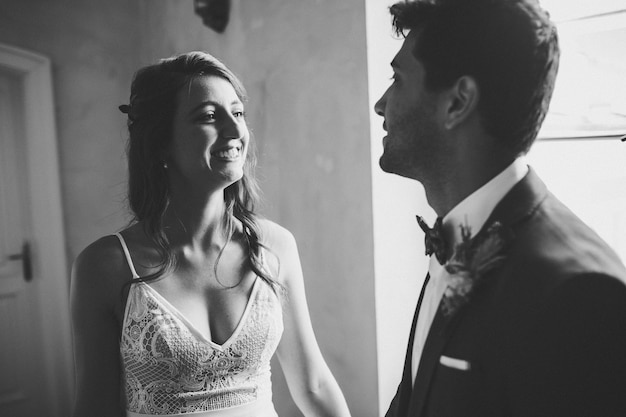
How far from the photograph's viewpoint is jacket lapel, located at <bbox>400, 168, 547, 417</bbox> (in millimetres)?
884

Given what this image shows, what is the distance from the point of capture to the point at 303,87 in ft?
7.43

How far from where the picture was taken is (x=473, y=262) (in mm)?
876

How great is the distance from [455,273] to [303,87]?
60.9 inches

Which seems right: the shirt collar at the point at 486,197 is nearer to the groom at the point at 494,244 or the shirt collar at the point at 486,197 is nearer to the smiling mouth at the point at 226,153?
the groom at the point at 494,244

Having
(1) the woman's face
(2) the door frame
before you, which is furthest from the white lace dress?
(2) the door frame

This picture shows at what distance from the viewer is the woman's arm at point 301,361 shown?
5.38 feet

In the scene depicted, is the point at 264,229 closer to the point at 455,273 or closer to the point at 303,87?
the point at 303,87

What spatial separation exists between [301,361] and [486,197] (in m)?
0.96

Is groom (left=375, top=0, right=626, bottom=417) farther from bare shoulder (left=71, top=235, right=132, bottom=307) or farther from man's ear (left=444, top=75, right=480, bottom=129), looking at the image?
Result: bare shoulder (left=71, top=235, right=132, bottom=307)

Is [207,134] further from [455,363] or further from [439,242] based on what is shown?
[455,363]

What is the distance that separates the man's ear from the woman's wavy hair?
869 mm

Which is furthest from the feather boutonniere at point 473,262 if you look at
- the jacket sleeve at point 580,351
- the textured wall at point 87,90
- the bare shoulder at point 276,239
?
the textured wall at point 87,90

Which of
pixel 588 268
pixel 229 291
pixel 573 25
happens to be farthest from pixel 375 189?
pixel 588 268

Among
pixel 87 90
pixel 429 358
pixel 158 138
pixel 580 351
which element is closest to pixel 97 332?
pixel 158 138
